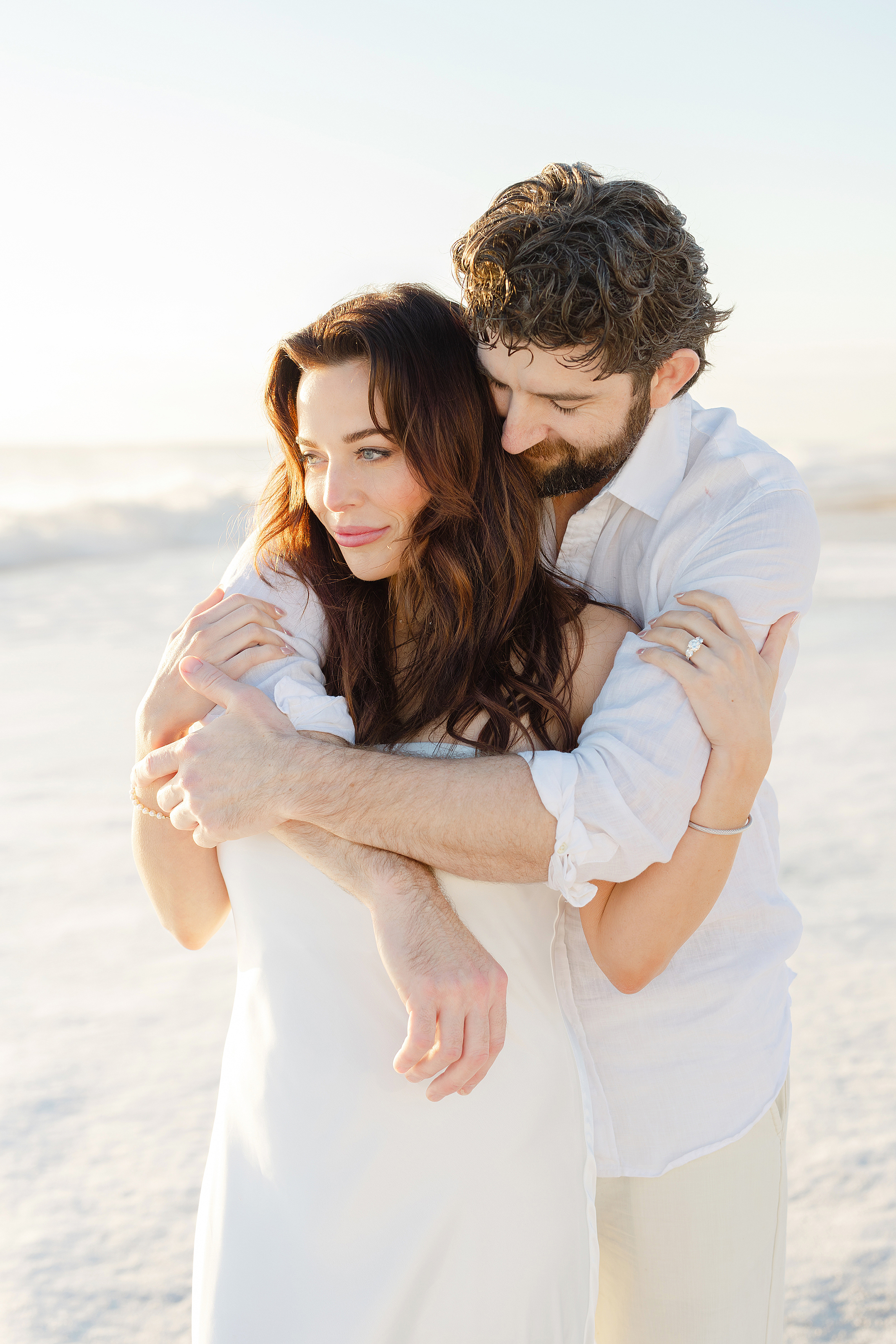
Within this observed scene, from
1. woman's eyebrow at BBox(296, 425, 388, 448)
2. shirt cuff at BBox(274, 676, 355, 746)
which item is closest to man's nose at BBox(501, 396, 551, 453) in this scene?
woman's eyebrow at BBox(296, 425, 388, 448)

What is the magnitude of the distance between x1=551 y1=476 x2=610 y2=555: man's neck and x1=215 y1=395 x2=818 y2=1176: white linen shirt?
2.0 inches

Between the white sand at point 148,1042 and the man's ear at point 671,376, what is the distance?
7.57ft

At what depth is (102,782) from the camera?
5715 millimetres

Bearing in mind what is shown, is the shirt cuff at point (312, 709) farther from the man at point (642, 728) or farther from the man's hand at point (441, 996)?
the man's hand at point (441, 996)

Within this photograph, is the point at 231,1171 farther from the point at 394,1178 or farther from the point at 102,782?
the point at 102,782

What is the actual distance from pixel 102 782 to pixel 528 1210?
14.9 ft

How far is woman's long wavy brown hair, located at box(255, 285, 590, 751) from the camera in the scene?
190 cm

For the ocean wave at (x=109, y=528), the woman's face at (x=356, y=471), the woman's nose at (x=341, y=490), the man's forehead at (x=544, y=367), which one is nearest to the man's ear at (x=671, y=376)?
the man's forehead at (x=544, y=367)

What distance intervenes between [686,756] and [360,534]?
2.56 feet

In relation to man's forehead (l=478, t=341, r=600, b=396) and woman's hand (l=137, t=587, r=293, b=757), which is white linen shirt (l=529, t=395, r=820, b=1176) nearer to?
man's forehead (l=478, t=341, r=600, b=396)

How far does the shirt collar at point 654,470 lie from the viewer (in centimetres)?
202

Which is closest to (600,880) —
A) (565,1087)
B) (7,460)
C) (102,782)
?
(565,1087)

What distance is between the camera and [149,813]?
1917 millimetres

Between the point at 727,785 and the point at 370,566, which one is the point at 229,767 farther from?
the point at 727,785
